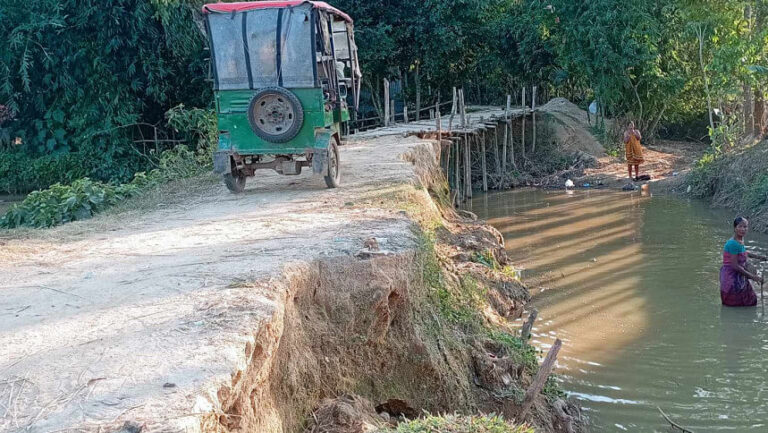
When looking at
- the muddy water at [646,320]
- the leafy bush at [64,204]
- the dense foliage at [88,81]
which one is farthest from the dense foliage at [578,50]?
the leafy bush at [64,204]

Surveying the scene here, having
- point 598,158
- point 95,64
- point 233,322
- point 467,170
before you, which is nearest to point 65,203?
point 233,322

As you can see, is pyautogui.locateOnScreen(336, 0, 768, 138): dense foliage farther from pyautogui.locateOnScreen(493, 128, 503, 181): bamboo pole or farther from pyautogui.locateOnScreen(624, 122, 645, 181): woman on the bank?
pyautogui.locateOnScreen(493, 128, 503, 181): bamboo pole

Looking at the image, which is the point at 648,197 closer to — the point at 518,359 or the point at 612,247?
the point at 612,247

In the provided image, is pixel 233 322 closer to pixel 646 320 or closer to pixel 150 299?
pixel 150 299

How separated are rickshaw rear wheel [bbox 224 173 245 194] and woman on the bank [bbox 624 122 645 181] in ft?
41.4

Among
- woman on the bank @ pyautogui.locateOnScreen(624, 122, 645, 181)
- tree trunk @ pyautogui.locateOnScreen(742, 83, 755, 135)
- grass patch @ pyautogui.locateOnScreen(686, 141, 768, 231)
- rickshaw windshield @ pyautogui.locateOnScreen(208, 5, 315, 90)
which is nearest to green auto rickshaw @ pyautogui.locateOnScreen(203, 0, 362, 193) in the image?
rickshaw windshield @ pyautogui.locateOnScreen(208, 5, 315, 90)

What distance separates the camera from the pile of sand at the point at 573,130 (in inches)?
971

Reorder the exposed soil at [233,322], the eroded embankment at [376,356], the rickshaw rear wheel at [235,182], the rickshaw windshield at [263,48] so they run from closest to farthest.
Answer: the exposed soil at [233,322] < the eroded embankment at [376,356] < the rickshaw windshield at [263,48] < the rickshaw rear wheel at [235,182]

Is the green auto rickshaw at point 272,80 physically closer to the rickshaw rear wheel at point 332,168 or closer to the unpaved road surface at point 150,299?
the rickshaw rear wheel at point 332,168

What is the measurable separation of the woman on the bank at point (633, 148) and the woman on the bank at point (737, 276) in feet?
34.3

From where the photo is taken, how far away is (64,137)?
24109 mm

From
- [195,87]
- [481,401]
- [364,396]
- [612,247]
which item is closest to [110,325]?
[364,396]

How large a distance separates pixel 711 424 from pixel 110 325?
550 centimetres

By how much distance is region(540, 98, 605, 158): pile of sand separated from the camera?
80.9ft
